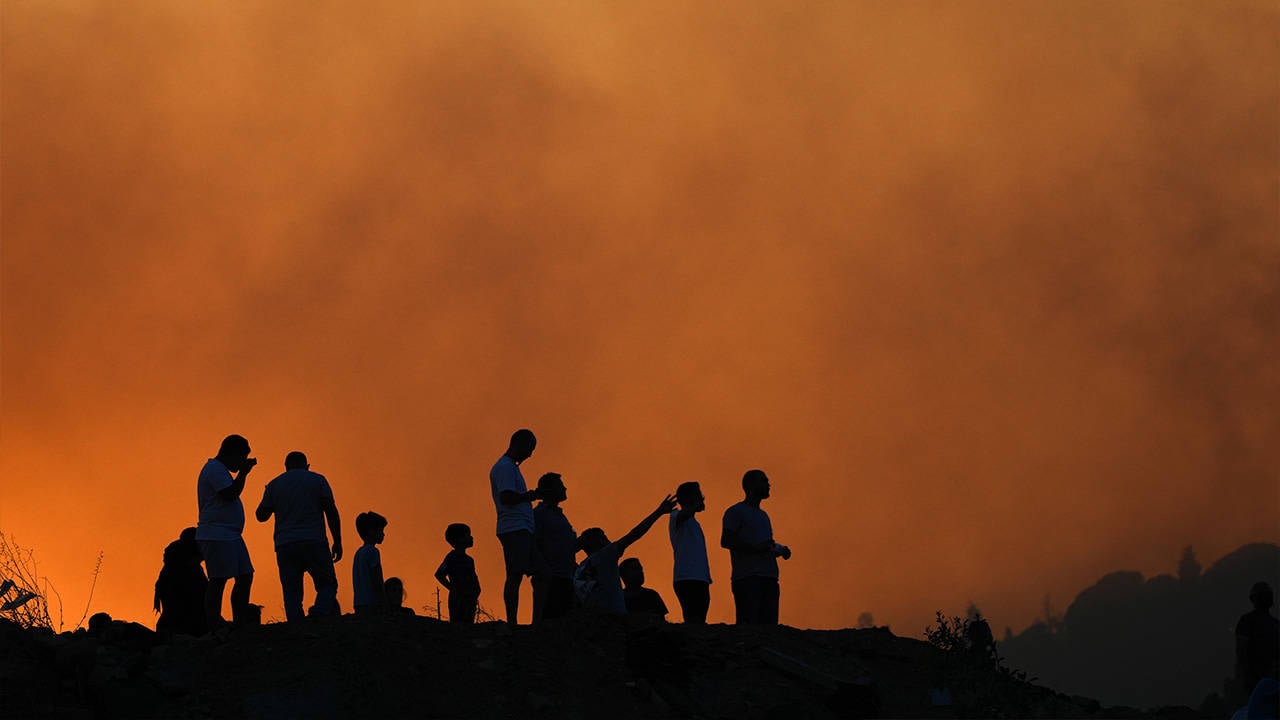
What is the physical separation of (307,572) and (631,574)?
3.60m

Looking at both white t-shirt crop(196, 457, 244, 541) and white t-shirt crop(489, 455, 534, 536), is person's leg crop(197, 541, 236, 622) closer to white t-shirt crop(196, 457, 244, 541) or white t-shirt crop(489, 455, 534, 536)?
white t-shirt crop(196, 457, 244, 541)

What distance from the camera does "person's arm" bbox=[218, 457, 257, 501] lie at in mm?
12945

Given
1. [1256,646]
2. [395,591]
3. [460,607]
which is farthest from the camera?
[395,591]

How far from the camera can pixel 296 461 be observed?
45.3 feet

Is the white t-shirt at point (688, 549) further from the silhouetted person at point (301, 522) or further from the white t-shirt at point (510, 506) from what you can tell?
the silhouetted person at point (301, 522)

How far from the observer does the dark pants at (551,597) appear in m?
13.9

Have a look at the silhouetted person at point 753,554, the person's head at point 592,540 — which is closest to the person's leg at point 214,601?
the person's head at point 592,540

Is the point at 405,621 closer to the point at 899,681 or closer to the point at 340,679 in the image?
the point at 340,679

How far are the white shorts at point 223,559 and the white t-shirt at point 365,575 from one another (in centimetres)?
196

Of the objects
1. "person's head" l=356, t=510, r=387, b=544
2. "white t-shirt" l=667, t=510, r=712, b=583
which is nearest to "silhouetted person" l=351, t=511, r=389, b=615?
"person's head" l=356, t=510, r=387, b=544

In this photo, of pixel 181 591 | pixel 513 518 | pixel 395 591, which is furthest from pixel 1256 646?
pixel 181 591

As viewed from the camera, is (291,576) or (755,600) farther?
(755,600)

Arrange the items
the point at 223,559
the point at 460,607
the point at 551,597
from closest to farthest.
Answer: the point at 223,559
the point at 551,597
the point at 460,607

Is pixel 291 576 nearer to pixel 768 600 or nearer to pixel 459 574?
pixel 459 574
